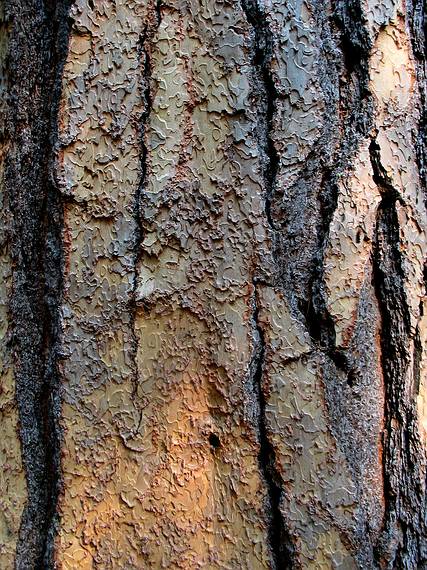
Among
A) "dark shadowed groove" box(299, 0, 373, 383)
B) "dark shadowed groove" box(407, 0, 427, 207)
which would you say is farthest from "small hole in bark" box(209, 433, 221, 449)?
"dark shadowed groove" box(407, 0, 427, 207)

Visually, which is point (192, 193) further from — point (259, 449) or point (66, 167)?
point (259, 449)

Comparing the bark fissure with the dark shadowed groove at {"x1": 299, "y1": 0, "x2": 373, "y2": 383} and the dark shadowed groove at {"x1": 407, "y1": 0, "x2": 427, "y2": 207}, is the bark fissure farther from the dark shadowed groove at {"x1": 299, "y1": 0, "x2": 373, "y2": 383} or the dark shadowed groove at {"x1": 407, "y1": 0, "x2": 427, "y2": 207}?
the dark shadowed groove at {"x1": 407, "y1": 0, "x2": 427, "y2": 207}

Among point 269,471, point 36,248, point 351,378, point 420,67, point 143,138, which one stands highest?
point 420,67

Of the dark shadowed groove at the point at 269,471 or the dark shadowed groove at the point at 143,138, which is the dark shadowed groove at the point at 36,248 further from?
the dark shadowed groove at the point at 269,471

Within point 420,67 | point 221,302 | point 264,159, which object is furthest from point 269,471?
point 420,67

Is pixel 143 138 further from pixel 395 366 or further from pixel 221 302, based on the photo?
pixel 395 366

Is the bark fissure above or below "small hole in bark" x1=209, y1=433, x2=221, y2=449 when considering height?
above

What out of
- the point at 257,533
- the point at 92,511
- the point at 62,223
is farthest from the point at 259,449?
the point at 62,223
